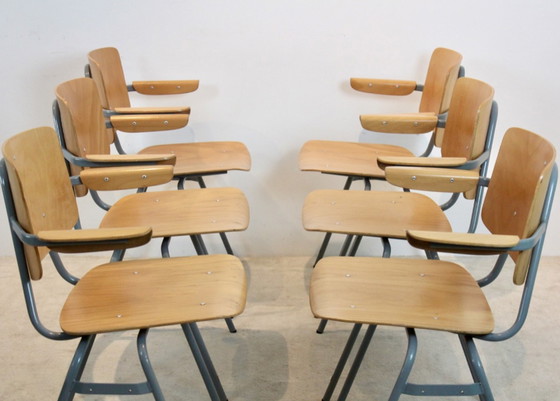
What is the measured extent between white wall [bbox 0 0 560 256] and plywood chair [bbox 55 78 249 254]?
47cm

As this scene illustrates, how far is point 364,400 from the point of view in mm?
1812

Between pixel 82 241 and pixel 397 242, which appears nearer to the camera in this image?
pixel 82 241

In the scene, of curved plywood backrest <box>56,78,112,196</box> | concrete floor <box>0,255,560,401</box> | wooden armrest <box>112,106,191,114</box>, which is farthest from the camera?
wooden armrest <box>112,106,191,114</box>

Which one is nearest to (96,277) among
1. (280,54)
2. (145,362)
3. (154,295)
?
(154,295)

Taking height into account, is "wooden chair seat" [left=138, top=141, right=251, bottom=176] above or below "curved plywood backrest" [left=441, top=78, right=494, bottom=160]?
below

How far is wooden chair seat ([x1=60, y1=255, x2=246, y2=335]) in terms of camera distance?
1321mm

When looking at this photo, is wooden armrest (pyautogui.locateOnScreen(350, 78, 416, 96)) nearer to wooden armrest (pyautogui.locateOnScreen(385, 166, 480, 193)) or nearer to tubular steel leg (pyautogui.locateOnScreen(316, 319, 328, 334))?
wooden armrest (pyautogui.locateOnScreen(385, 166, 480, 193))

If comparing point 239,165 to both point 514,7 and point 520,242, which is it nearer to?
point 520,242

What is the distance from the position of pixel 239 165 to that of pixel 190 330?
2.34 ft

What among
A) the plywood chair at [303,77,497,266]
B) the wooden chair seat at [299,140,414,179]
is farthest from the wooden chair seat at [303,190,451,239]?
the wooden chair seat at [299,140,414,179]

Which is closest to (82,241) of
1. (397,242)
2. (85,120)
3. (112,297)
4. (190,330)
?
(112,297)

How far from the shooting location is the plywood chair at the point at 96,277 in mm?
1275

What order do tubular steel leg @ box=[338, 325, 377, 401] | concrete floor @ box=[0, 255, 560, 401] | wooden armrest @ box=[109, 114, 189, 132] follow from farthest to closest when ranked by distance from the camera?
wooden armrest @ box=[109, 114, 189, 132], concrete floor @ box=[0, 255, 560, 401], tubular steel leg @ box=[338, 325, 377, 401]

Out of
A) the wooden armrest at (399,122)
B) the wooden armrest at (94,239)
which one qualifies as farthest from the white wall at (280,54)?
the wooden armrest at (94,239)
